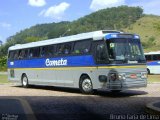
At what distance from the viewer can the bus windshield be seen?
1936 centimetres

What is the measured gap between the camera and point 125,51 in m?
19.8

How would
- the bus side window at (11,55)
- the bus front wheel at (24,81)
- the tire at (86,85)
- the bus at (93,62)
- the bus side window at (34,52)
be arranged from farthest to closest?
1. the bus side window at (11,55)
2. the bus front wheel at (24,81)
3. the bus side window at (34,52)
4. the tire at (86,85)
5. the bus at (93,62)

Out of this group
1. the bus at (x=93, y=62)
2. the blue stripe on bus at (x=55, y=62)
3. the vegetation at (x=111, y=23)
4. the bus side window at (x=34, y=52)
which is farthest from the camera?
the vegetation at (x=111, y=23)

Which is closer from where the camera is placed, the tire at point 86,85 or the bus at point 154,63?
the tire at point 86,85

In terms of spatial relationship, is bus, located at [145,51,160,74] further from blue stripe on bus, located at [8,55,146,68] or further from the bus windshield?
the bus windshield

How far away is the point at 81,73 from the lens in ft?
71.1

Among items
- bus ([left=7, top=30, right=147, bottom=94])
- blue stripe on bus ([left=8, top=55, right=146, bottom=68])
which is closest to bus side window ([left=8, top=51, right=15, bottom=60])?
blue stripe on bus ([left=8, top=55, right=146, bottom=68])

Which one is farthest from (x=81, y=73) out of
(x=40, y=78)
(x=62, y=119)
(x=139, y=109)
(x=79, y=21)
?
(x=79, y=21)

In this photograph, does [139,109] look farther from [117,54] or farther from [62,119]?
[117,54]

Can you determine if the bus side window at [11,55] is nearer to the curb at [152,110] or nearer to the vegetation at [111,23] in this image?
the curb at [152,110]

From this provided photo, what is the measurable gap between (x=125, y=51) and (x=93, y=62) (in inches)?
67.9

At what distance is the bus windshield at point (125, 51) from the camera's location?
1936 centimetres

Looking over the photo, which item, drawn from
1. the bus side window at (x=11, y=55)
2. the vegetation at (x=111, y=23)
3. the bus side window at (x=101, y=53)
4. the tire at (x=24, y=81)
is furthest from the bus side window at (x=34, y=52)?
the vegetation at (x=111, y=23)

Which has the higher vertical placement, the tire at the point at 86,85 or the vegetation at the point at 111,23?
the vegetation at the point at 111,23
